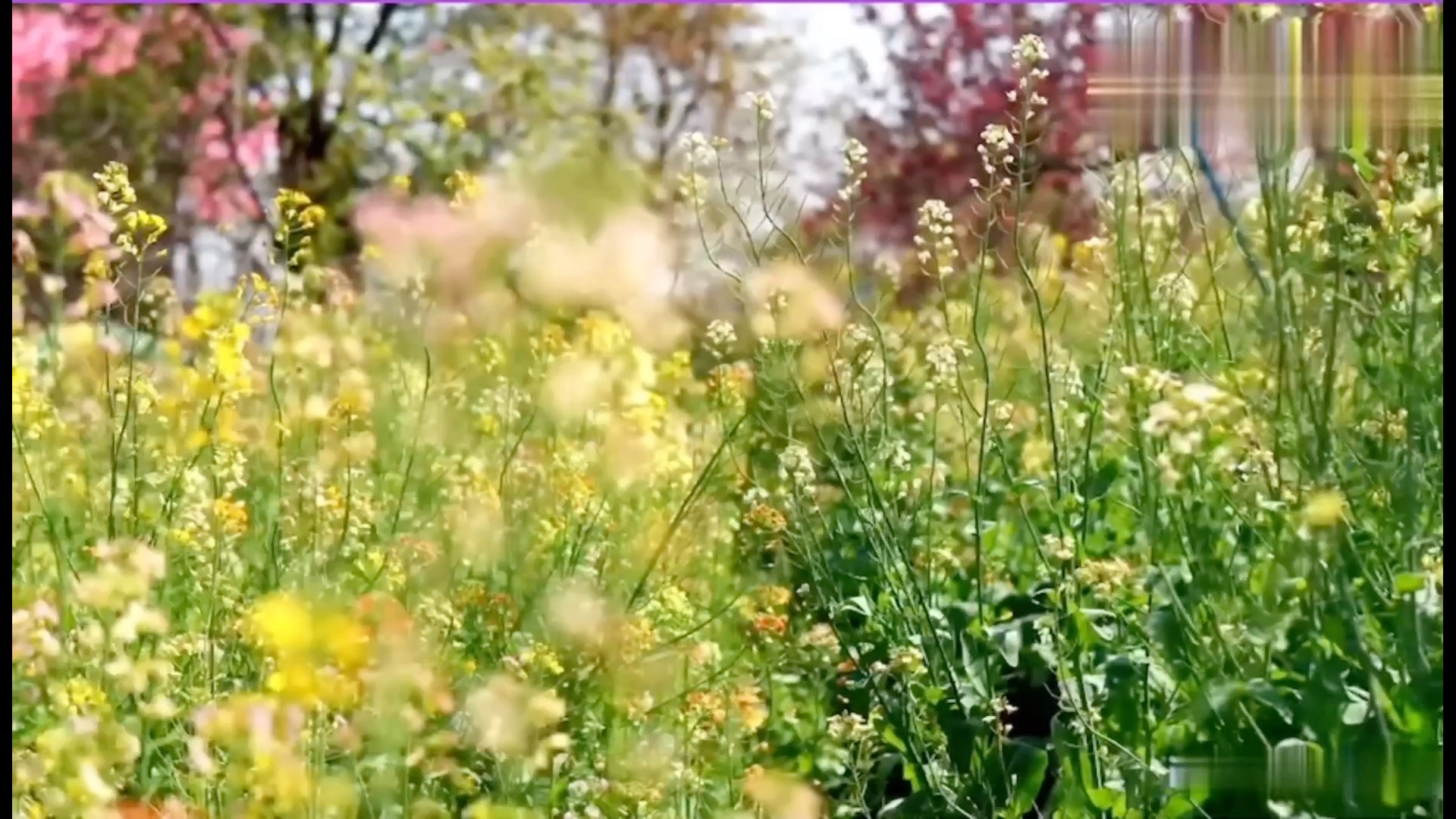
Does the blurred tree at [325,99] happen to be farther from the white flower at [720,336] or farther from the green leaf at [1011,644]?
the green leaf at [1011,644]

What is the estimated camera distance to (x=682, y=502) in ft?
3.81

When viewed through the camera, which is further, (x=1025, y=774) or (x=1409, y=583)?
(x=1025, y=774)

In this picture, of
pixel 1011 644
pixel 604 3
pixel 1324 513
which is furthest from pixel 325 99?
pixel 1324 513

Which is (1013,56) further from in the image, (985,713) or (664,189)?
(985,713)

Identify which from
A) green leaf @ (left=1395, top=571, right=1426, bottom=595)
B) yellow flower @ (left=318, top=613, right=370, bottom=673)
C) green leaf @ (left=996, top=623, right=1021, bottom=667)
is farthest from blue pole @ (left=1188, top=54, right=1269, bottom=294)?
yellow flower @ (left=318, top=613, right=370, bottom=673)

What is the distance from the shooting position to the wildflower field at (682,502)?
3.55 ft

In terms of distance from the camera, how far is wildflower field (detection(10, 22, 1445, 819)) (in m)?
1.08

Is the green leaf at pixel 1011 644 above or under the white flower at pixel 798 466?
under

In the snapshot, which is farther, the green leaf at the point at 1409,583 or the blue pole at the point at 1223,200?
the blue pole at the point at 1223,200

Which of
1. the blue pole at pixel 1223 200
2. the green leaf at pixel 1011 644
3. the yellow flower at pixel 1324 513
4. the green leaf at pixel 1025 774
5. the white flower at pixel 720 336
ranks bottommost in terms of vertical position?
the green leaf at pixel 1025 774

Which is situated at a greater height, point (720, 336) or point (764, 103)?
point (764, 103)

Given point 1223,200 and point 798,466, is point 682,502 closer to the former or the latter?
point 798,466

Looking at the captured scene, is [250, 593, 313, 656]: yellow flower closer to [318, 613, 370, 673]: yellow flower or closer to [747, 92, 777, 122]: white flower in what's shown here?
[318, 613, 370, 673]: yellow flower

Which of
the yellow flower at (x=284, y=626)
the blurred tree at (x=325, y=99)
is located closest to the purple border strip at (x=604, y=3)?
the blurred tree at (x=325, y=99)
